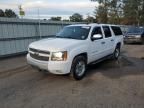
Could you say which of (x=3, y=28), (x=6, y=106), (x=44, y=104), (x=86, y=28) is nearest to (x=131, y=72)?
(x=86, y=28)

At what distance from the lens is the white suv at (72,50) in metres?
7.02

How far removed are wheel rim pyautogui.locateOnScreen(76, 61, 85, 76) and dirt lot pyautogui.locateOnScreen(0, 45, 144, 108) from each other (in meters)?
0.28

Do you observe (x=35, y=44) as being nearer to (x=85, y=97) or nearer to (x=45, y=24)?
(x=85, y=97)

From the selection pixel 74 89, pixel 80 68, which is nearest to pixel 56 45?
pixel 80 68

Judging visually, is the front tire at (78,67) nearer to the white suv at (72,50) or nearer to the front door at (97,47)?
the white suv at (72,50)

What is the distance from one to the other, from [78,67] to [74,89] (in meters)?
1.15

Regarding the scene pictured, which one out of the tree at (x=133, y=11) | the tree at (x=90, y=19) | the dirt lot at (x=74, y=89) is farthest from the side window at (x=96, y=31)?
the tree at (x=133, y=11)

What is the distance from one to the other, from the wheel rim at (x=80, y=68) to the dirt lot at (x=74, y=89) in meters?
0.28

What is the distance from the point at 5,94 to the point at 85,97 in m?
2.20

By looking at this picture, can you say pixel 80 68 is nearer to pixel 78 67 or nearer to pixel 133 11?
pixel 78 67

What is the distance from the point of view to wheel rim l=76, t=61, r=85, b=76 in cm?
763

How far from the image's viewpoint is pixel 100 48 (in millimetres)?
9000

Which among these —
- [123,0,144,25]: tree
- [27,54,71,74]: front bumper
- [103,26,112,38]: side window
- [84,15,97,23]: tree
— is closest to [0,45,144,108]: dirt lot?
[27,54,71,74]: front bumper

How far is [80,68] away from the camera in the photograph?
25.7ft
